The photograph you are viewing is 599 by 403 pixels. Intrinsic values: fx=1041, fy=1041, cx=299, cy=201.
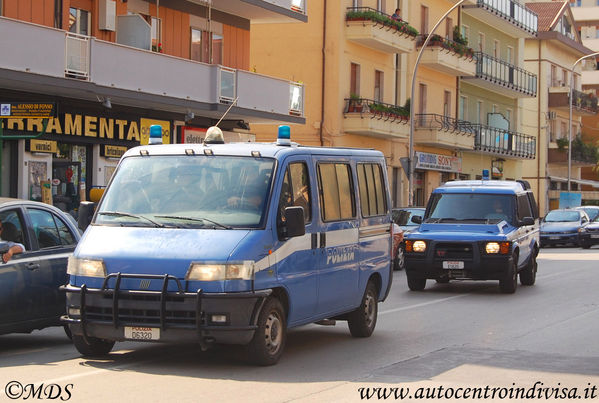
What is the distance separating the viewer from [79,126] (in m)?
25.7

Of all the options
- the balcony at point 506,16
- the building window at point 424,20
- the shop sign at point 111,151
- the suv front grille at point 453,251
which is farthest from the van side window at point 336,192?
the balcony at point 506,16

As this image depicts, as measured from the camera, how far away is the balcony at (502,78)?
172 feet

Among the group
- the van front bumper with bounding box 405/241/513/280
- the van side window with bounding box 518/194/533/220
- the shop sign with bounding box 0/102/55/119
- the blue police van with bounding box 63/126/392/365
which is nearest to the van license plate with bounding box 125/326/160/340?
the blue police van with bounding box 63/126/392/365

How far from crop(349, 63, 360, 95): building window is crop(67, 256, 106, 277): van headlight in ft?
104

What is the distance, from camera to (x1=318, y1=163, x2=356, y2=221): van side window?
36.1 ft

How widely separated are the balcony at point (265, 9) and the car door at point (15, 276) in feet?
65.5

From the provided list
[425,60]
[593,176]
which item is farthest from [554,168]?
[425,60]

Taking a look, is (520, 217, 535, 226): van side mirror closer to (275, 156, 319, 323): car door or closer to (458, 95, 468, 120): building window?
(275, 156, 319, 323): car door

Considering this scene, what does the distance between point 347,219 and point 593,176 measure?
7793cm

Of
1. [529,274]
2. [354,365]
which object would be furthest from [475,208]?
[354,365]

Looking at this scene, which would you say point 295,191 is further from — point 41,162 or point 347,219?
point 41,162

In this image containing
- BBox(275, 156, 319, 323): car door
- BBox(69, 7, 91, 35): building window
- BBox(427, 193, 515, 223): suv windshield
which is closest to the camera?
BBox(275, 156, 319, 323): car door

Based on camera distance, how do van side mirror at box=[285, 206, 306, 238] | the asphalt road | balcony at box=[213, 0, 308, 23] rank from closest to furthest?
the asphalt road, van side mirror at box=[285, 206, 306, 238], balcony at box=[213, 0, 308, 23]

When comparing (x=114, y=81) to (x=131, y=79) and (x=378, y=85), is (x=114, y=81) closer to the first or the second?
(x=131, y=79)
